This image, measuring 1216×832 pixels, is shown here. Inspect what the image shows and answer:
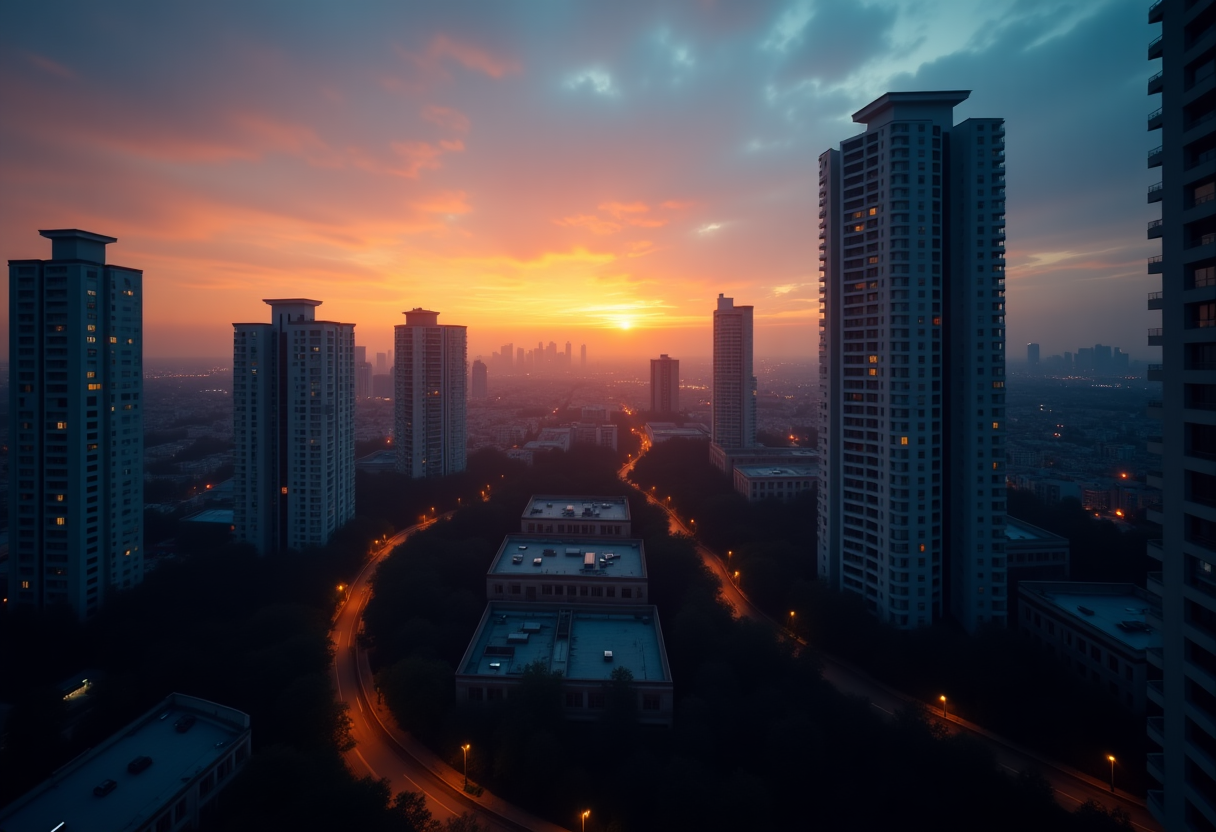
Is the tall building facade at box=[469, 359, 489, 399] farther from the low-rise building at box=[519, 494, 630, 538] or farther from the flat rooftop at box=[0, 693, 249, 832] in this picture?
the flat rooftop at box=[0, 693, 249, 832]

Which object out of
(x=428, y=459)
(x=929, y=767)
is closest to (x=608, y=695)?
(x=929, y=767)

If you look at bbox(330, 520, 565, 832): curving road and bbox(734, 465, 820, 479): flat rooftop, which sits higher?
bbox(734, 465, 820, 479): flat rooftop

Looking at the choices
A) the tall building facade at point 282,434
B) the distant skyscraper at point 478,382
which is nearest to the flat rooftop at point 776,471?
the tall building facade at point 282,434

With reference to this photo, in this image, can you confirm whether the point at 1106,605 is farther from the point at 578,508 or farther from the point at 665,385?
the point at 665,385

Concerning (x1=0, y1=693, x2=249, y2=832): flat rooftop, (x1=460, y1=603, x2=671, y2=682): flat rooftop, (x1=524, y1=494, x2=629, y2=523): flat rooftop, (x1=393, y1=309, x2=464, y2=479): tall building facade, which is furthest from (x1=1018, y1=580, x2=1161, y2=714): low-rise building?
(x1=393, y1=309, x2=464, y2=479): tall building facade

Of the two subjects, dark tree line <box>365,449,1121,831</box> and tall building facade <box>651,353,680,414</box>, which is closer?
dark tree line <box>365,449,1121,831</box>

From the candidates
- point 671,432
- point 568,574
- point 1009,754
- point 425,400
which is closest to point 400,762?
point 568,574

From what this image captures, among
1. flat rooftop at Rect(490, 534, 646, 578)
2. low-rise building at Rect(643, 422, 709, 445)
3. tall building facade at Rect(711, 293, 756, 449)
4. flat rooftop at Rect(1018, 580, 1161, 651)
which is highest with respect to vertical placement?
tall building facade at Rect(711, 293, 756, 449)
